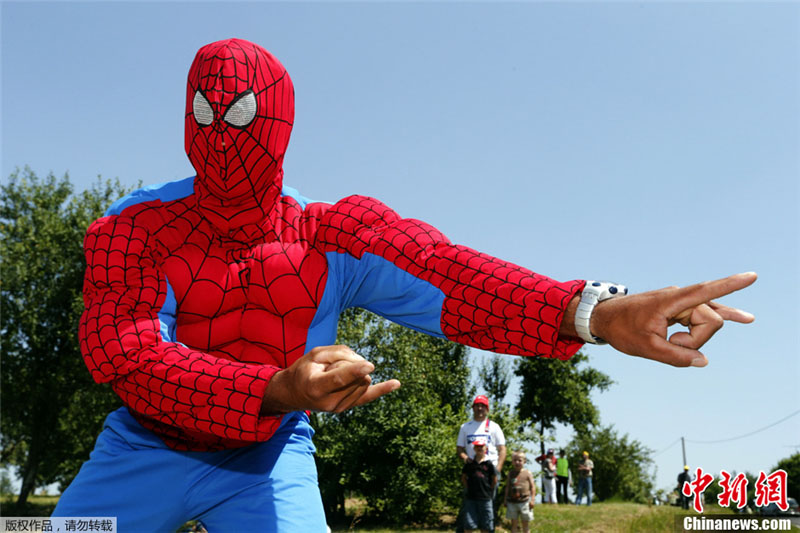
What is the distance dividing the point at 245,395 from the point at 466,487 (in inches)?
262

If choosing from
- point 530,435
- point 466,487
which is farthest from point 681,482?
point 466,487

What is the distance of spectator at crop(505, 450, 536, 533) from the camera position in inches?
376

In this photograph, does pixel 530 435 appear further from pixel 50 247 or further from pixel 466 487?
pixel 50 247

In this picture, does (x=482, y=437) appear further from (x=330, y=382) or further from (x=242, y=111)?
(x=330, y=382)

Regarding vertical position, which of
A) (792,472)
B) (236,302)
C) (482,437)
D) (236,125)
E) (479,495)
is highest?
(236,125)

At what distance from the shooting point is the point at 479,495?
812 centimetres

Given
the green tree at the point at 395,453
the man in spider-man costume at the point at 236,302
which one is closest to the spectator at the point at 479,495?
the green tree at the point at 395,453

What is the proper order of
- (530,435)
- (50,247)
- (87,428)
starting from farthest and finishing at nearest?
(87,428), (50,247), (530,435)

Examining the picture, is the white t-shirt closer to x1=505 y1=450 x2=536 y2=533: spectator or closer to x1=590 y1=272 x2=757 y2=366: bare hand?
x1=505 y1=450 x2=536 y2=533: spectator

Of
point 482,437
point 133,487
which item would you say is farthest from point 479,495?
point 133,487

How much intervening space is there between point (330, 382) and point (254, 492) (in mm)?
932

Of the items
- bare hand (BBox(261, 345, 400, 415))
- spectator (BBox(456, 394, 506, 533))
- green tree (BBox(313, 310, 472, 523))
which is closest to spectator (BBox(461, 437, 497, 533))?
spectator (BBox(456, 394, 506, 533))

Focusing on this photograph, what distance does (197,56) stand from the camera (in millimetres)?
2414

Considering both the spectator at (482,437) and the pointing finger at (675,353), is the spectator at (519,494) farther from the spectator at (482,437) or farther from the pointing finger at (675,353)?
the pointing finger at (675,353)
